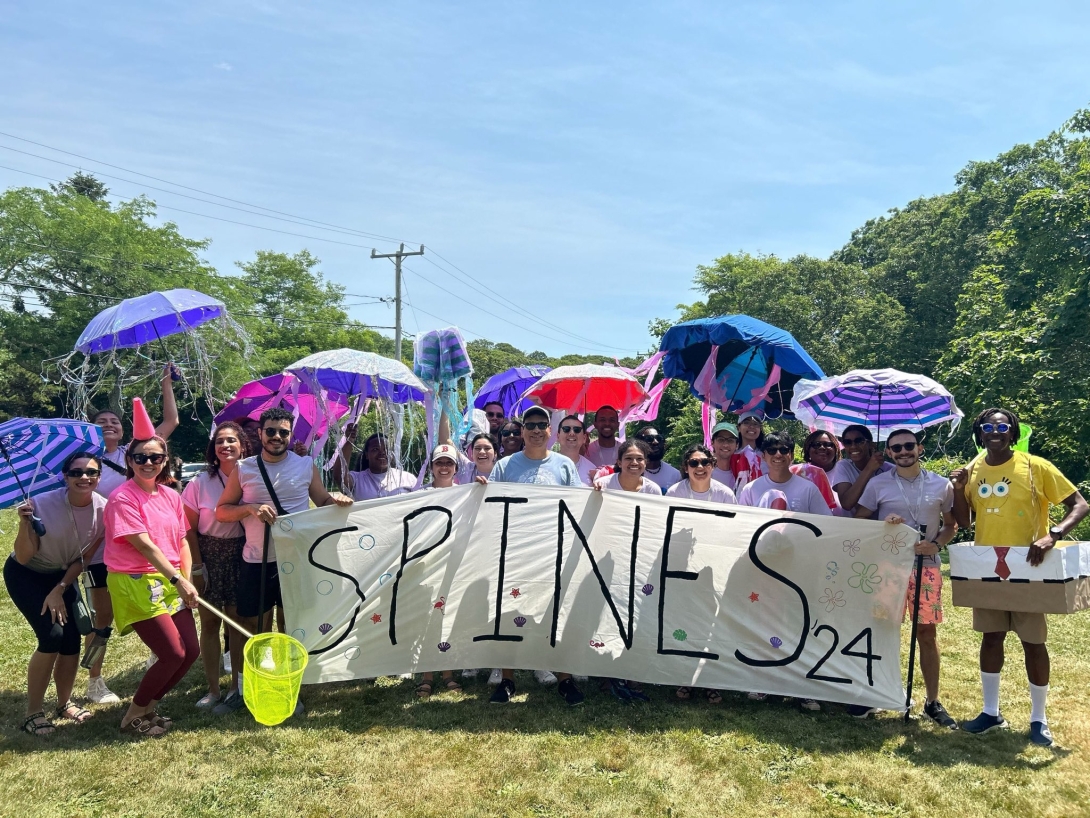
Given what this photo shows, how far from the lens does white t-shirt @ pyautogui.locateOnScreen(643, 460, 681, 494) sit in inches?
226

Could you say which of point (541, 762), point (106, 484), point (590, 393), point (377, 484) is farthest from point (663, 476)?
point (106, 484)

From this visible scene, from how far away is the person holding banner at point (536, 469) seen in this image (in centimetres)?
516

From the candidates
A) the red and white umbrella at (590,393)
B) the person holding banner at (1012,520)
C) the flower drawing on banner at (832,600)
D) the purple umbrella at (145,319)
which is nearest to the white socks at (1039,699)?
the person holding banner at (1012,520)

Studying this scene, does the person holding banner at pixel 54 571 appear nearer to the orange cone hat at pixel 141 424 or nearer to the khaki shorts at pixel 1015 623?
the orange cone hat at pixel 141 424

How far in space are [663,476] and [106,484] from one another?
13.2 ft

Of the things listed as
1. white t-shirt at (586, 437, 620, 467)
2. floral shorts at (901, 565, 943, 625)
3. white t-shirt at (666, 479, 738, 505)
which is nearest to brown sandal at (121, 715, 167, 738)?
white t-shirt at (666, 479, 738, 505)

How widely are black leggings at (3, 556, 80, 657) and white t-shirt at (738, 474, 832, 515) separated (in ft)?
14.1

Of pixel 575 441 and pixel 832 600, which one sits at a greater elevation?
pixel 575 441

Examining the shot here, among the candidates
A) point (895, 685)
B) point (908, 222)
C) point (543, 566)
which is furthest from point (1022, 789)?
point (908, 222)

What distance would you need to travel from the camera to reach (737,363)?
23.6ft

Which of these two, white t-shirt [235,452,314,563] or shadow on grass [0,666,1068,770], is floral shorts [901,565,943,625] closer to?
shadow on grass [0,666,1068,770]

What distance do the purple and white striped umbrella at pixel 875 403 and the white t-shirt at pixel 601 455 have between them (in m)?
1.53

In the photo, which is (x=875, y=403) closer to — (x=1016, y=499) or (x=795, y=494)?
(x=795, y=494)

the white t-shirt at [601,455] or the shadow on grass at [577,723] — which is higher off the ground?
the white t-shirt at [601,455]
